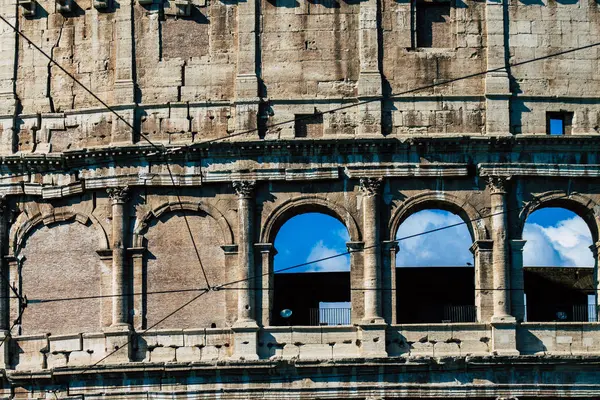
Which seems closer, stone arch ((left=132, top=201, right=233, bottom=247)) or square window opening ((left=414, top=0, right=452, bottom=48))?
stone arch ((left=132, top=201, right=233, bottom=247))

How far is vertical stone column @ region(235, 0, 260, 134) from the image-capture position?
49938 millimetres

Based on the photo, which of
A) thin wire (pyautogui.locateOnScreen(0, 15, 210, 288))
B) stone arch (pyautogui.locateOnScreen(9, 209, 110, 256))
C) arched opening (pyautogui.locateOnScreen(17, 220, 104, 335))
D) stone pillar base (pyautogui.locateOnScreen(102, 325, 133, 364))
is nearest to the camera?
stone pillar base (pyautogui.locateOnScreen(102, 325, 133, 364))

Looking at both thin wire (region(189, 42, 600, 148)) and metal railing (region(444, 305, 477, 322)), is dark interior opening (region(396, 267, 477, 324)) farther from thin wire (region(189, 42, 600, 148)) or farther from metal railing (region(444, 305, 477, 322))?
thin wire (region(189, 42, 600, 148))

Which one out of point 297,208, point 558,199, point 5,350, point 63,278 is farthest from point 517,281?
point 5,350

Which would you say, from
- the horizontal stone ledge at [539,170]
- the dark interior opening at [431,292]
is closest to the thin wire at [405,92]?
the horizontal stone ledge at [539,170]

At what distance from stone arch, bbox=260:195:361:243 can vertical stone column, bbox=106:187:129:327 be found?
3222 millimetres

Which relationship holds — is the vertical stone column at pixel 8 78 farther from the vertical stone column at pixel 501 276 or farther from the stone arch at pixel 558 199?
the stone arch at pixel 558 199

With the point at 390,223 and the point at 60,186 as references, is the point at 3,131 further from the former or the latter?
the point at 390,223

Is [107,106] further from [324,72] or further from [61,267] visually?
[324,72]

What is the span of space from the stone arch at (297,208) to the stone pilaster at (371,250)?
0.37 m

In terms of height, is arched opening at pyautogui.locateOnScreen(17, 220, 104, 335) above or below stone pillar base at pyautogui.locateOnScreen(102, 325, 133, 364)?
above

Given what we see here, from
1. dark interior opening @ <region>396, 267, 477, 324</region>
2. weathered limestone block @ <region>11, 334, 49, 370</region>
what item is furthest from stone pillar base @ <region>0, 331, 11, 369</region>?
dark interior opening @ <region>396, 267, 477, 324</region>

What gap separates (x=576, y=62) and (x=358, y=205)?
6.08 m

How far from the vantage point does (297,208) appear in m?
49.8
